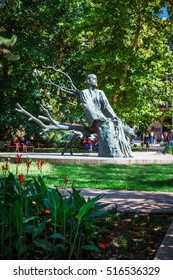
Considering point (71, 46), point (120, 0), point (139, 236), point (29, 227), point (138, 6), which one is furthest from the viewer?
point (71, 46)

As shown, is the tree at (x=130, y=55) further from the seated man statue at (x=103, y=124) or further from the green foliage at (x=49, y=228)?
the green foliage at (x=49, y=228)

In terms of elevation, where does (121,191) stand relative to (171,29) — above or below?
below

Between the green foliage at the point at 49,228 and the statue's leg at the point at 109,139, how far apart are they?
499 inches

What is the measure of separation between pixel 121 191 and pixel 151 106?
870 inches

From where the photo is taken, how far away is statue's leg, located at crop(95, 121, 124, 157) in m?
16.7

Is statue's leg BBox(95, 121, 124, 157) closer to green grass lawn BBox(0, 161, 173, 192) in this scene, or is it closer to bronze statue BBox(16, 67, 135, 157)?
bronze statue BBox(16, 67, 135, 157)

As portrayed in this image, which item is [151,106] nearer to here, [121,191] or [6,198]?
[121,191]

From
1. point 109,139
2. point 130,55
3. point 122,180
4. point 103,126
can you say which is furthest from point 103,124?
point 130,55

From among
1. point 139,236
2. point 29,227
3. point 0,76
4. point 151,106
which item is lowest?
point 139,236

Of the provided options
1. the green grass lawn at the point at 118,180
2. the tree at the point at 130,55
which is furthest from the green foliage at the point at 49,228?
the tree at the point at 130,55

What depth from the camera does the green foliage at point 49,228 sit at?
11.9 ft

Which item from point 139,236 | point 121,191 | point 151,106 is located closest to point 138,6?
point 151,106

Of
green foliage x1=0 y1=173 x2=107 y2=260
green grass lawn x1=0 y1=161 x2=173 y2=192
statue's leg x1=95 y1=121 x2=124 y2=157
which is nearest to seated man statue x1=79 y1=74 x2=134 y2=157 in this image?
statue's leg x1=95 y1=121 x2=124 y2=157

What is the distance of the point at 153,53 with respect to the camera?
97.9 ft
